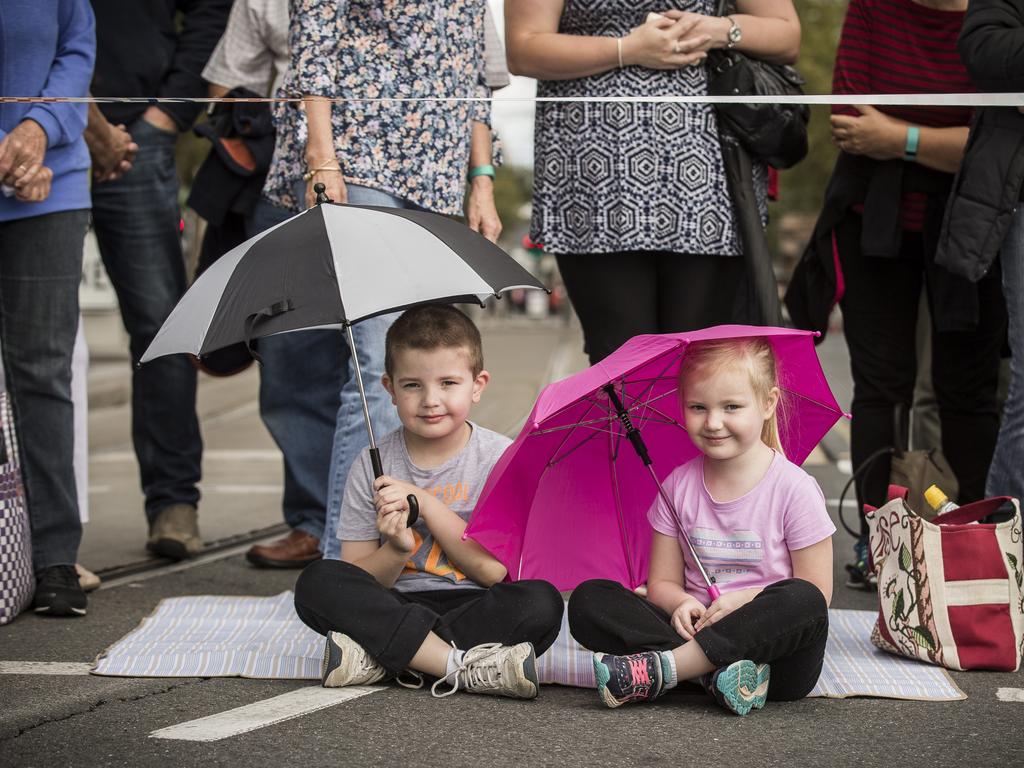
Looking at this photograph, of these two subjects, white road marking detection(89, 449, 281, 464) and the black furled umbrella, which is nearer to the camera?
the black furled umbrella

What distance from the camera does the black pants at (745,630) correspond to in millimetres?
3021

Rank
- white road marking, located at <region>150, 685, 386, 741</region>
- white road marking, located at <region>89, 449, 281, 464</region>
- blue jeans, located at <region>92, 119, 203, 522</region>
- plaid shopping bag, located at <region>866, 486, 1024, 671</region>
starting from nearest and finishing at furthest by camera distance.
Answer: white road marking, located at <region>150, 685, 386, 741</region>
plaid shopping bag, located at <region>866, 486, 1024, 671</region>
blue jeans, located at <region>92, 119, 203, 522</region>
white road marking, located at <region>89, 449, 281, 464</region>

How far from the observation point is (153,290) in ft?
16.5

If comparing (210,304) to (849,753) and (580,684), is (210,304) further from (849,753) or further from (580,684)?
(849,753)

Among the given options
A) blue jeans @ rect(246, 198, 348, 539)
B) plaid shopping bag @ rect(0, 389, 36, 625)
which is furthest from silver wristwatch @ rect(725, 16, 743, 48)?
plaid shopping bag @ rect(0, 389, 36, 625)

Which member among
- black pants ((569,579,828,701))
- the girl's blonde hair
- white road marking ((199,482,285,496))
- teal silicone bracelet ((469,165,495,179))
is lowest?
white road marking ((199,482,285,496))

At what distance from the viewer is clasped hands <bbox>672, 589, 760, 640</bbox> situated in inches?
125

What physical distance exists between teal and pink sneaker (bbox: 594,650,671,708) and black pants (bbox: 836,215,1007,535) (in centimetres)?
164

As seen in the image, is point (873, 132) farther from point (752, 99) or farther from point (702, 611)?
point (702, 611)

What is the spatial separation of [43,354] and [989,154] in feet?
9.24

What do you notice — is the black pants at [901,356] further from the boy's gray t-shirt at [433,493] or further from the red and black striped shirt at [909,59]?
the boy's gray t-shirt at [433,493]

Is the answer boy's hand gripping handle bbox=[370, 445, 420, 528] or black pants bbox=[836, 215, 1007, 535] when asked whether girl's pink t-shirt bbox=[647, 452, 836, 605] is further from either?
black pants bbox=[836, 215, 1007, 535]

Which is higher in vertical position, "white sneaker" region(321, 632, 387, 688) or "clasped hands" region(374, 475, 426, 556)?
"clasped hands" region(374, 475, 426, 556)

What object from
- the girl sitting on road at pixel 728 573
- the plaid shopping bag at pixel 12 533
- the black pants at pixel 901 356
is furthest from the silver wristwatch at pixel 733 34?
the plaid shopping bag at pixel 12 533
